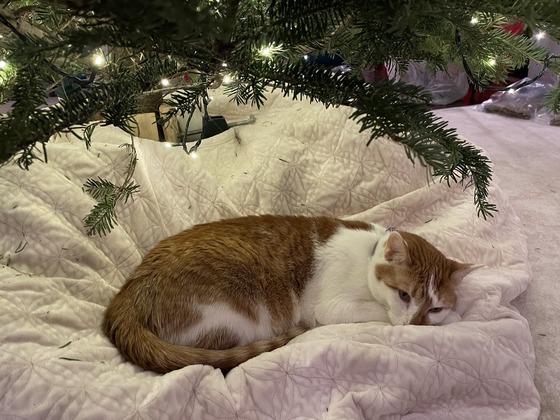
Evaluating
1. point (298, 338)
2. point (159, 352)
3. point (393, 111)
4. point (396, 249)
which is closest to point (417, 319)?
point (396, 249)

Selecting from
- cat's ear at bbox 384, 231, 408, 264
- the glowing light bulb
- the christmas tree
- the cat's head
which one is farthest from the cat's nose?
the glowing light bulb

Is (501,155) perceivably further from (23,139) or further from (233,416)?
(23,139)

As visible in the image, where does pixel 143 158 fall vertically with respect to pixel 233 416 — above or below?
above

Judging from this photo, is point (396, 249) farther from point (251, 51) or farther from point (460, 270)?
point (251, 51)

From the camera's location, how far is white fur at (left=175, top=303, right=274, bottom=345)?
39.7 inches

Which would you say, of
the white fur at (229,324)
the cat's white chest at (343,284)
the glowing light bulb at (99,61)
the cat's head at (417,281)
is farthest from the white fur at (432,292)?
the glowing light bulb at (99,61)

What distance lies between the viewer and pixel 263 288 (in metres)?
1.14

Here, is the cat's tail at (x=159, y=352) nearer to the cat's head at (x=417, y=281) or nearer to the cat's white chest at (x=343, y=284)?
the cat's white chest at (x=343, y=284)

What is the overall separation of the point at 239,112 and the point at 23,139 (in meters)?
1.46

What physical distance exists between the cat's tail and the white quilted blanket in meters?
0.03

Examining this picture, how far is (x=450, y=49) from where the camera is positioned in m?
0.77

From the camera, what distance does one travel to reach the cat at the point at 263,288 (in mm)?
969

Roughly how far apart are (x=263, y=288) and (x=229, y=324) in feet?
0.46

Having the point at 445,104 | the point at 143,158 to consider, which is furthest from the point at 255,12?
the point at 445,104
